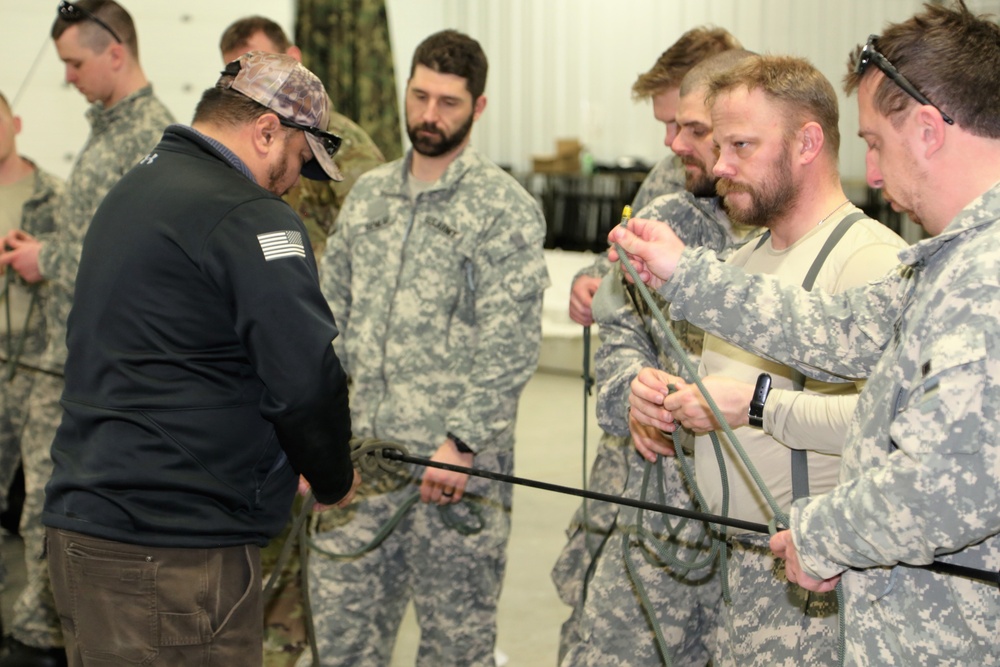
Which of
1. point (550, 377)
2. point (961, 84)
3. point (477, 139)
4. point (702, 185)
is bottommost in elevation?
point (550, 377)

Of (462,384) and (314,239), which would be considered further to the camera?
(314,239)

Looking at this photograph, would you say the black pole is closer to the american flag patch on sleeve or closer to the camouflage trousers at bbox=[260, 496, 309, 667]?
the american flag patch on sleeve

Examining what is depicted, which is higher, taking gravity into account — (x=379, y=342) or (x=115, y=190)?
(x=115, y=190)

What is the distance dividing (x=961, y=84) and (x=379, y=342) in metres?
2.01

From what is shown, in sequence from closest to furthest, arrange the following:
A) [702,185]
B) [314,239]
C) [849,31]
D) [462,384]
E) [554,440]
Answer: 1. [702,185]
2. [462,384]
3. [314,239]
4. [554,440]
5. [849,31]

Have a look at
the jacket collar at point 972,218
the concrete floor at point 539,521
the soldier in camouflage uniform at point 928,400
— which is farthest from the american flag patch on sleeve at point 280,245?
the concrete floor at point 539,521

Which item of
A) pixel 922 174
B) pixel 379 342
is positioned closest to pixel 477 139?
pixel 379 342

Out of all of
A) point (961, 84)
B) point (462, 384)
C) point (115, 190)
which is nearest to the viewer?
point (961, 84)

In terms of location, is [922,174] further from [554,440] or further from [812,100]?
[554,440]

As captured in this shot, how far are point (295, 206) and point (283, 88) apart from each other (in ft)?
5.80

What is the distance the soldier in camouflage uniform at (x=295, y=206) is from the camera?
378 cm

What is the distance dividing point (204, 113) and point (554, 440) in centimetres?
474

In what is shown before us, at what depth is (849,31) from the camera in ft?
25.0

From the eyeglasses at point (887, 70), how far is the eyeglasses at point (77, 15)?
10.2 feet
